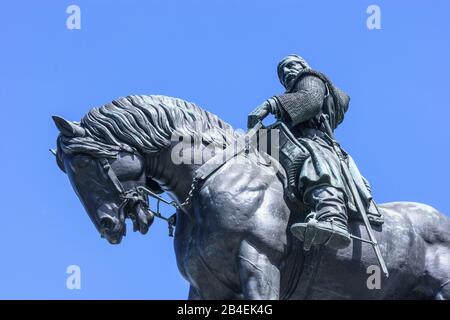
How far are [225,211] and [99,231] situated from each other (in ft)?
4.52

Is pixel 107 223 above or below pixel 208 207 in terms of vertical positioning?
below

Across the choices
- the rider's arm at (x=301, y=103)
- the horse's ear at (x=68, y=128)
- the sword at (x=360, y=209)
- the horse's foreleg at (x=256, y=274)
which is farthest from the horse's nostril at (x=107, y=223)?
the sword at (x=360, y=209)

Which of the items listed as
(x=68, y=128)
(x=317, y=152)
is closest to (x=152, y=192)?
(x=68, y=128)

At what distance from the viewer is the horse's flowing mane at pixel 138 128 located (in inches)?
548

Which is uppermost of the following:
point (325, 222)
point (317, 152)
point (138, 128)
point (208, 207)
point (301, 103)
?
point (301, 103)

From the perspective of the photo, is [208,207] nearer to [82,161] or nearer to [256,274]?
[256,274]

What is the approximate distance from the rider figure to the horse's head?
1445 millimetres

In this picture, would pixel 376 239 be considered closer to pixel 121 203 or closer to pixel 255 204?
pixel 255 204

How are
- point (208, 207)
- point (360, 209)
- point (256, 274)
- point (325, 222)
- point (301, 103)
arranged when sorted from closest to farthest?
point (256, 274) → point (325, 222) → point (208, 207) → point (360, 209) → point (301, 103)

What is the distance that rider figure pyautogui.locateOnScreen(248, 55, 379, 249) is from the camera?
44.2 ft

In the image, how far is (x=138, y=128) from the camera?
550 inches

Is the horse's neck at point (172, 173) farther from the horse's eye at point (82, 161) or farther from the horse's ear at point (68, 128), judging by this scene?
the horse's ear at point (68, 128)

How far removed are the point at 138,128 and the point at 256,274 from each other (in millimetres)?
2015
